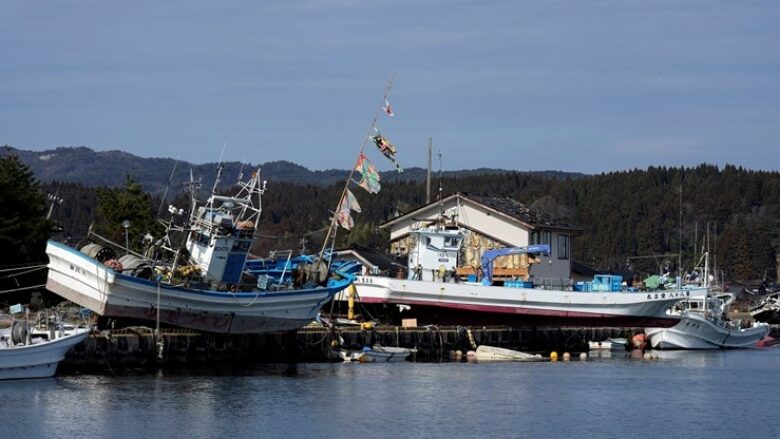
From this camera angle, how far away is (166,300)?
44.2 metres

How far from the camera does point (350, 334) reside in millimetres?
51625

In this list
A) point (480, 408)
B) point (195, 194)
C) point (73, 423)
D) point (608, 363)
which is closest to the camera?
point (73, 423)

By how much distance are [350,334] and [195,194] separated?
→ 9.29 meters

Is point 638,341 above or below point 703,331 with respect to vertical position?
below

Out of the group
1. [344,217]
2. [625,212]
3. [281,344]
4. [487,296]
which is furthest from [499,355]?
[625,212]

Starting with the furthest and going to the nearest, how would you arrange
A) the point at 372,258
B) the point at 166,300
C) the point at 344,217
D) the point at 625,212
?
the point at 625,212
the point at 372,258
the point at 344,217
the point at 166,300

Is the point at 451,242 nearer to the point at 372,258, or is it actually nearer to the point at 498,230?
the point at 372,258

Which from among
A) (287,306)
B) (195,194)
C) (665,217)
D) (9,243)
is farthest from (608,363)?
(665,217)

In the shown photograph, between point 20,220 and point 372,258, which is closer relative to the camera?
point 20,220

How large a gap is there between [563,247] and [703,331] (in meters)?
11.0

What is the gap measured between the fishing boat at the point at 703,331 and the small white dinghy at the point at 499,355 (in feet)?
39.0

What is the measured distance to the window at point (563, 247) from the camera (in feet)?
249

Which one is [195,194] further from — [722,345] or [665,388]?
[722,345]

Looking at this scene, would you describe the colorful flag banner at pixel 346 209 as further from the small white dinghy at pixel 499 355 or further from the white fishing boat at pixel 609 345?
the white fishing boat at pixel 609 345
